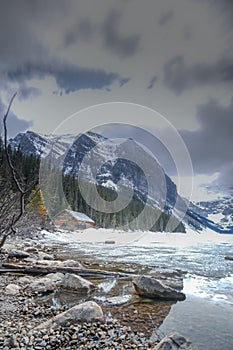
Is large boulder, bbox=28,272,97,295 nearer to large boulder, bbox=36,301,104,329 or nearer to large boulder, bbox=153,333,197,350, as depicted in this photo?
large boulder, bbox=36,301,104,329

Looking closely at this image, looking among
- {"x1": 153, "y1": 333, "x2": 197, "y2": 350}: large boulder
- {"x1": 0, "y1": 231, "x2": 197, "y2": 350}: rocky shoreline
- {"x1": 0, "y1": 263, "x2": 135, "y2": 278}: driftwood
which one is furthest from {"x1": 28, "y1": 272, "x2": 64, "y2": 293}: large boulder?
{"x1": 153, "y1": 333, "x2": 197, "y2": 350}: large boulder

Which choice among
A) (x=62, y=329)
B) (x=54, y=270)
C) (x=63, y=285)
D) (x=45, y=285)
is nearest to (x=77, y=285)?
(x=63, y=285)

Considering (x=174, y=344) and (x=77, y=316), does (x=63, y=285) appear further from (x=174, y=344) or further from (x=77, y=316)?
(x=174, y=344)

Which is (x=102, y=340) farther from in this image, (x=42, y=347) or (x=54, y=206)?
(x=54, y=206)

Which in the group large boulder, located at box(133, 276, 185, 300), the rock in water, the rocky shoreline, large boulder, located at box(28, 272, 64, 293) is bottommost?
the rocky shoreline

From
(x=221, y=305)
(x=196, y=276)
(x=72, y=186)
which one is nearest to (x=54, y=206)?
(x=72, y=186)

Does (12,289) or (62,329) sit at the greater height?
(12,289)

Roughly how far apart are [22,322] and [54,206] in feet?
148

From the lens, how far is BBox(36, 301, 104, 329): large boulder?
496cm

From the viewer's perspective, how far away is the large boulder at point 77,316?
4965 millimetres

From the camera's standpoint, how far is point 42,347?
4.11 metres

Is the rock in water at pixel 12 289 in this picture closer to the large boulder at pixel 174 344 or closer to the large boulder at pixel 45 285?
the large boulder at pixel 45 285

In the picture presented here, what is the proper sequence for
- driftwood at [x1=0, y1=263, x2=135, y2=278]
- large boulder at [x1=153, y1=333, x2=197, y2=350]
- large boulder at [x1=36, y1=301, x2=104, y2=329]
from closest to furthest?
large boulder at [x1=153, y1=333, x2=197, y2=350]
large boulder at [x1=36, y1=301, x2=104, y2=329]
driftwood at [x1=0, y1=263, x2=135, y2=278]

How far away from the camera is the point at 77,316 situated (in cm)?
525
